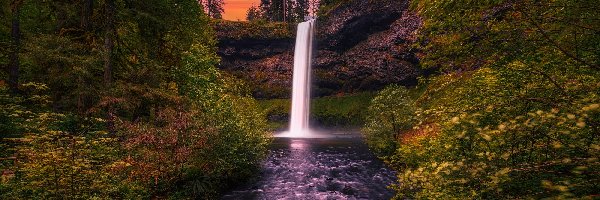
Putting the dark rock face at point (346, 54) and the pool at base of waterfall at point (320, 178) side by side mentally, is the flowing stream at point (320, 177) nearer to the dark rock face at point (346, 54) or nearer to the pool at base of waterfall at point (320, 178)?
the pool at base of waterfall at point (320, 178)

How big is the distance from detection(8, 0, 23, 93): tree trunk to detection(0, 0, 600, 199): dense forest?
100 millimetres

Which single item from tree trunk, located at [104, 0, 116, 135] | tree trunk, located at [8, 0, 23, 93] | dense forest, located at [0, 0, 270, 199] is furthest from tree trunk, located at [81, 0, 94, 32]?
tree trunk, located at [8, 0, 23, 93]

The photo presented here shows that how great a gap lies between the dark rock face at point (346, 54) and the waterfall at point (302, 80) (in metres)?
2.92

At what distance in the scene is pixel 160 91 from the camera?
52.4ft

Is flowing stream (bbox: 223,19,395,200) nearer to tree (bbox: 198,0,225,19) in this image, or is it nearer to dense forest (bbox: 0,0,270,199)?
dense forest (bbox: 0,0,270,199)

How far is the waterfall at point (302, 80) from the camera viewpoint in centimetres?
7525

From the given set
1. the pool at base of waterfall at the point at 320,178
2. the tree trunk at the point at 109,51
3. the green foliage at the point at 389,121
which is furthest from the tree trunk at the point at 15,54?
the green foliage at the point at 389,121

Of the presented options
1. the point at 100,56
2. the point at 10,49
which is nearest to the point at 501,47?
the point at 100,56

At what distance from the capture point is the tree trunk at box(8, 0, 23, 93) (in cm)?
1385

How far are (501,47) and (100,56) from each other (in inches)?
612

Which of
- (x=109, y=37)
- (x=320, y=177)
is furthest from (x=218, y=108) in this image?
(x=320, y=177)

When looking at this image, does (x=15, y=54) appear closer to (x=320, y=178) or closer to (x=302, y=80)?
(x=320, y=178)

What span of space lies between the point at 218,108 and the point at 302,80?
6104cm

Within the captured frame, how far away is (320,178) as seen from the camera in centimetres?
2522
